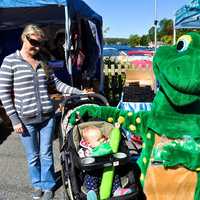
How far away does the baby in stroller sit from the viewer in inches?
142

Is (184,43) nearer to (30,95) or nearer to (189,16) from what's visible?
(30,95)

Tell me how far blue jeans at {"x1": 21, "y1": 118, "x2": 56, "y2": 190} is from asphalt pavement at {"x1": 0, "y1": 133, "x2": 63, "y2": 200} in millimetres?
255

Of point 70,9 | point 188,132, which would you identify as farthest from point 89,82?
point 188,132

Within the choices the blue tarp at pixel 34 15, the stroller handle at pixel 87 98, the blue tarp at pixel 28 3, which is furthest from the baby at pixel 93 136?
the blue tarp at pixel 34 15

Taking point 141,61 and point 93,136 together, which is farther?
point 141,61

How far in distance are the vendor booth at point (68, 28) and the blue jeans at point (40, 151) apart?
3.16 meters

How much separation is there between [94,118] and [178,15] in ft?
29.3

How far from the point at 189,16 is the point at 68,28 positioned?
5.66m

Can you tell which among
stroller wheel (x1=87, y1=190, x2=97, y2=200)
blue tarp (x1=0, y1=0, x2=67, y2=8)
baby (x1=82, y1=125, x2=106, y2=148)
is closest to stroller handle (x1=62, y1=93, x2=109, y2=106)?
baby (x1=82, y1=125, x2=106, y2=148)

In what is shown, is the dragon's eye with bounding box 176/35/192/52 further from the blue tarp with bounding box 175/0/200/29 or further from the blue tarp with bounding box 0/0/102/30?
the blue tarp with bounding box 175/0/200/29

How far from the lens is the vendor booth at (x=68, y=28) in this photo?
23.8ft

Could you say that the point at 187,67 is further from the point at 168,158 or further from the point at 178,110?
the point at 168,158

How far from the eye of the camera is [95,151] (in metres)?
3.59

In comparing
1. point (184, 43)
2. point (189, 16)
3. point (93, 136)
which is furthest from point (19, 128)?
point (189, 16)
